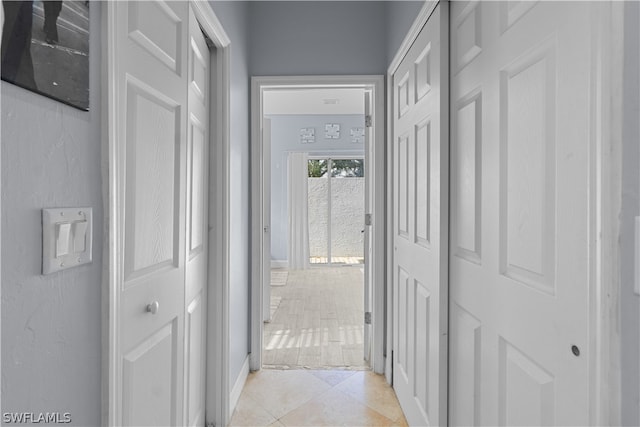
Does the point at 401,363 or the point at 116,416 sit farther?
the point at 401,363

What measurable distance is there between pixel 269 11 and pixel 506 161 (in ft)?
6.75

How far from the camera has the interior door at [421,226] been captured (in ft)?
4.63

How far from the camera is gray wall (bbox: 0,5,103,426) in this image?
562 millimetres

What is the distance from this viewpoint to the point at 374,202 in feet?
7.75

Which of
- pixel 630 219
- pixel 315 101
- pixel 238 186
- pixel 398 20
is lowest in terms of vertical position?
pixel 630 219

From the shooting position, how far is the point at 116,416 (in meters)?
0.85

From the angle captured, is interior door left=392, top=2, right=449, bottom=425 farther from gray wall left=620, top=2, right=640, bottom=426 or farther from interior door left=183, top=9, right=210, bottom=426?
interior door left=183, top=9, right=210, bottom=426

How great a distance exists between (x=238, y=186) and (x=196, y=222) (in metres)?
0.57

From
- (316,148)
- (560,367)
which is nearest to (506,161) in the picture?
(560,367)

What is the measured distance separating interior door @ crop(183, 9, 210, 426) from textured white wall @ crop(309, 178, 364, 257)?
4.71 m

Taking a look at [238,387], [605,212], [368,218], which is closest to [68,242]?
[605,212]

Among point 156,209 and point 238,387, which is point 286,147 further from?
point 156,209

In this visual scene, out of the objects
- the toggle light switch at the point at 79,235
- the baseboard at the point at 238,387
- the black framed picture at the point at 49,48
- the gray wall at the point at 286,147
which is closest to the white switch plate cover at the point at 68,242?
the toggle light switch at the point at 79,235

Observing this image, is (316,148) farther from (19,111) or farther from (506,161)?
(19,111)
